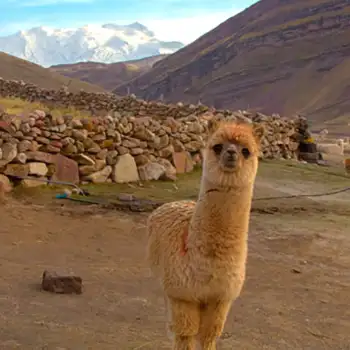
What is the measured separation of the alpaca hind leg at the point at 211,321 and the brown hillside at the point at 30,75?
59.1 metres

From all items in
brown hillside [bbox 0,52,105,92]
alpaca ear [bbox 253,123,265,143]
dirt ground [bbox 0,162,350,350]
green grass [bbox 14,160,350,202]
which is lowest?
dirt ground [bbox 0,162,350,350]

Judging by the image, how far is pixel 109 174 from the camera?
12.7m

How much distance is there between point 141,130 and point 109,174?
1.69 meters

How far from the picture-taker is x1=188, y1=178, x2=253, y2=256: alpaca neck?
3711mm

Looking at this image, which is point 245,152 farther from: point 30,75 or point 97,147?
point 30,75

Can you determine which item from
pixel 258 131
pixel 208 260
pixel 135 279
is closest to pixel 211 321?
pixel 208 260

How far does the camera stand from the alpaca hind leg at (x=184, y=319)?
3912 millimetres

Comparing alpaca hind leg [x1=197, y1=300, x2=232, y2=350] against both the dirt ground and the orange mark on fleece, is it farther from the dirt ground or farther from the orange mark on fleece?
the dirt ground

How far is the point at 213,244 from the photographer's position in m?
3.76

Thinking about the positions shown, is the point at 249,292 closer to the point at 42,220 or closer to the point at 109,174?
the point at 42,220

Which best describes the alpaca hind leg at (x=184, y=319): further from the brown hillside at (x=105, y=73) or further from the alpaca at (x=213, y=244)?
the brown hillside at (x=105, y=73)

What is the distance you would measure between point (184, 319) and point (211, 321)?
187 millimetres

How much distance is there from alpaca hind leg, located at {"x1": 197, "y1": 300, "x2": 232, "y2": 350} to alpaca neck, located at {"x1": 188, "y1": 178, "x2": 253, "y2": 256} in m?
0.38

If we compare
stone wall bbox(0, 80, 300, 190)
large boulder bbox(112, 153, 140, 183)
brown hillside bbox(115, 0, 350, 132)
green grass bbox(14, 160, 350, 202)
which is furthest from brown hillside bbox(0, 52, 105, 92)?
large boulder bbox(112, 153, 140, 183)
